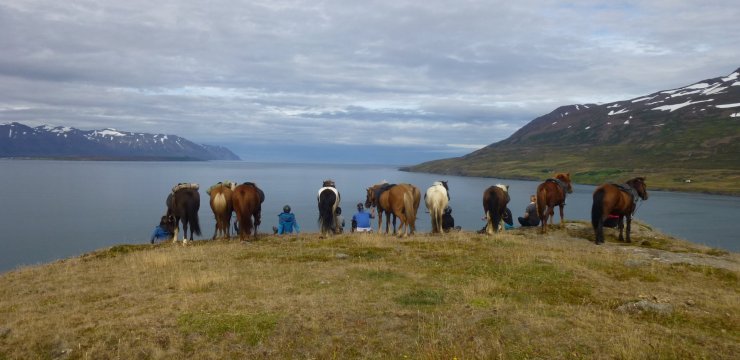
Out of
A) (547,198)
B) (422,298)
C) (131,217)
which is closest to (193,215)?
(422,298)

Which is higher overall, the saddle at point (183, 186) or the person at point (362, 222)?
the saddle at point (183, 186)

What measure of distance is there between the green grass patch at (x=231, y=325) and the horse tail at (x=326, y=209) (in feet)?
38.2

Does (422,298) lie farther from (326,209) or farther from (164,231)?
(164,231)

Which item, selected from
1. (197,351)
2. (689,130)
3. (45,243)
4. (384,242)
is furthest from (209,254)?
(689,130)

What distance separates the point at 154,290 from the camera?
12258mm

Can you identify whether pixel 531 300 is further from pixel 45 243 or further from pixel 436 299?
pixel 45 243

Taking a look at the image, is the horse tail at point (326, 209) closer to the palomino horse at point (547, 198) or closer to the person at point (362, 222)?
the person at point (362, 222)

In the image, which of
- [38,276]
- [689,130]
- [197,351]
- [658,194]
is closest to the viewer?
[197,351]

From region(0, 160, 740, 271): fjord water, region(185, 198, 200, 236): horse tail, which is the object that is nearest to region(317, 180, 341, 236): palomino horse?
region(185, 198, 200, 236): horse tail

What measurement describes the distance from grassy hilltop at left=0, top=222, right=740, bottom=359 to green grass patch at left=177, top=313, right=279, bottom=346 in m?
0.03

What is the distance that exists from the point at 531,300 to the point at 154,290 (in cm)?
851

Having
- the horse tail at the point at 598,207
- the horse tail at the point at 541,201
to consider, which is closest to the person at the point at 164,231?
the horse tail at the point at 541,201

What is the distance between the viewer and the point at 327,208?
21.6 m

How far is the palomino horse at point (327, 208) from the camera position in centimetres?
2145
